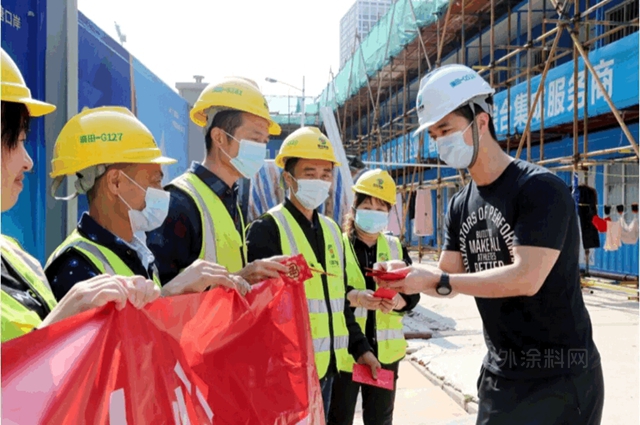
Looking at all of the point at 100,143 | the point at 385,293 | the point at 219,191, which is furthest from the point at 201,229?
the point at 385,293

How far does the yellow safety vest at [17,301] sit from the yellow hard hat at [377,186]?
253cm

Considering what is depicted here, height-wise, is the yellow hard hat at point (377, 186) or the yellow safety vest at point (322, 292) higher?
the yellow hard hat at point (377, 186)

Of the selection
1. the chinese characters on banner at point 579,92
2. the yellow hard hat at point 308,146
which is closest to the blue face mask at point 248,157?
the yellow hard hat at point 308,146

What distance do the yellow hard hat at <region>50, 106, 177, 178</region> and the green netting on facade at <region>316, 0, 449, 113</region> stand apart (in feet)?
38.6

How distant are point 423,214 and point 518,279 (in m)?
13.3

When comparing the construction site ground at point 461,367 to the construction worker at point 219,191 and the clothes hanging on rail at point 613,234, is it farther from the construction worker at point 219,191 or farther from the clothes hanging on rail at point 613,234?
the construction worker at point 219,191

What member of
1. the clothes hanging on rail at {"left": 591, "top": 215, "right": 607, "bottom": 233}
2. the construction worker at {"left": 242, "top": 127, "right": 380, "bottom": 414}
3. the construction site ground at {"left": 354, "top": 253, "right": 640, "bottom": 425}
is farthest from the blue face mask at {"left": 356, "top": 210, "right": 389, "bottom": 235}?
the clothes hanging on rail at {"left": 591, "top": 215, "right": 607, "bottom": 233}

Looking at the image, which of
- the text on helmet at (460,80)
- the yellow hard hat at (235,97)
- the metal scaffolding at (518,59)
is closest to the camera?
the text on helmet at (460,80)

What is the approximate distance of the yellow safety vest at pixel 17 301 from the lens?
120 centimetres

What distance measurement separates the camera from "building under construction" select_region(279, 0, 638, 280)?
27.8 ft

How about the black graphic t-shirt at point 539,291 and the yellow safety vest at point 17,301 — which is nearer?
the yellow safety vest at point 17,301

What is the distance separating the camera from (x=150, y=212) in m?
1.98

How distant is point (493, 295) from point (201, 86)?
707cm

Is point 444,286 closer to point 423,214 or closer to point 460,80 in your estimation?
point 460,80
